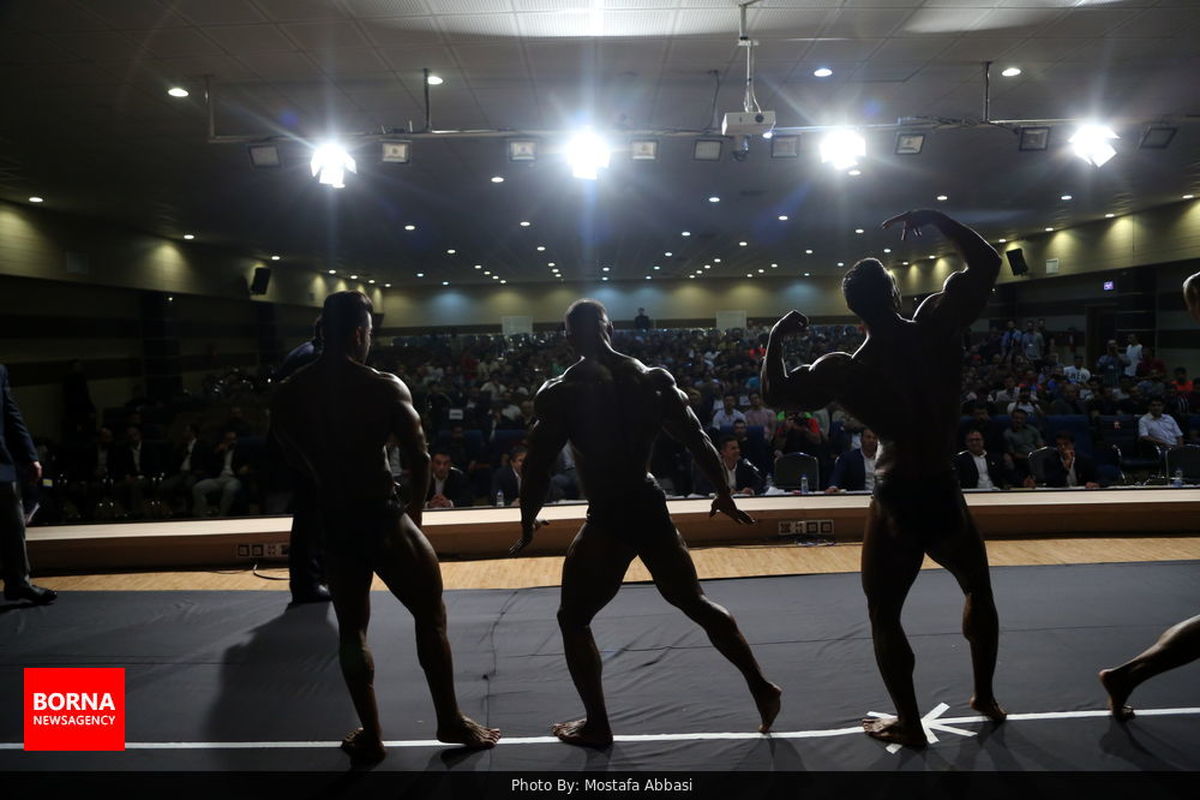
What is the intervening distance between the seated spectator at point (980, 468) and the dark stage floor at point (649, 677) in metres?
1.95

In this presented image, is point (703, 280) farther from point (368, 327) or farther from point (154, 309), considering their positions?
point (368, 327)

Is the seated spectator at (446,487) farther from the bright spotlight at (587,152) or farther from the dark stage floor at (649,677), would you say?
the bright spotlight at (587,152)

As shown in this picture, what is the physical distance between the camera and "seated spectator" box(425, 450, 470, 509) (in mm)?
6593

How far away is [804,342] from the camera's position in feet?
60.6

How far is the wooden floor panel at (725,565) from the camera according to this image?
17.3ft

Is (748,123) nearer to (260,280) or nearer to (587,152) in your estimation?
(587,152)

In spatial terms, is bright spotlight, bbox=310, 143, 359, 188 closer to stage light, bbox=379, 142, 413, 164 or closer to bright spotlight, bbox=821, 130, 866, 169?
stage light, bbox=379, 142, 413, 164

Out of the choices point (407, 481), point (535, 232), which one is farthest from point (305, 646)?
point (535, 232)

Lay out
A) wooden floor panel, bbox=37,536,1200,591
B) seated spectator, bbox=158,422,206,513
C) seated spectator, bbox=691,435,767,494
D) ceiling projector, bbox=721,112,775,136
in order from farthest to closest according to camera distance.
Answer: seated spectator, bbox=158,422,206,513
seated spectator, bbox=691,435,767,494
ceiling projector, bbox=721,112,775,136
wooden floor panel, bbox=37,536,1200,591

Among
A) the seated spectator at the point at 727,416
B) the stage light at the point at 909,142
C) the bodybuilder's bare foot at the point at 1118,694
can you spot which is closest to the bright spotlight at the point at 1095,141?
the stage light at the point at 909,142

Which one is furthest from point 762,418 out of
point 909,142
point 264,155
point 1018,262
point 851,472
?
point 1018,262

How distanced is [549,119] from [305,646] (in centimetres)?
578

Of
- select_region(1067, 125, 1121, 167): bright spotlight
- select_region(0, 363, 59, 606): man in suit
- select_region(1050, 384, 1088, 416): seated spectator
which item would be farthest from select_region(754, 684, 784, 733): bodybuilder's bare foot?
select_region(1050, 384, 1088, 416): seated spectator

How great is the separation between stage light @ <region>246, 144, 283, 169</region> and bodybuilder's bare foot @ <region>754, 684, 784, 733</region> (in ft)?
22.1
